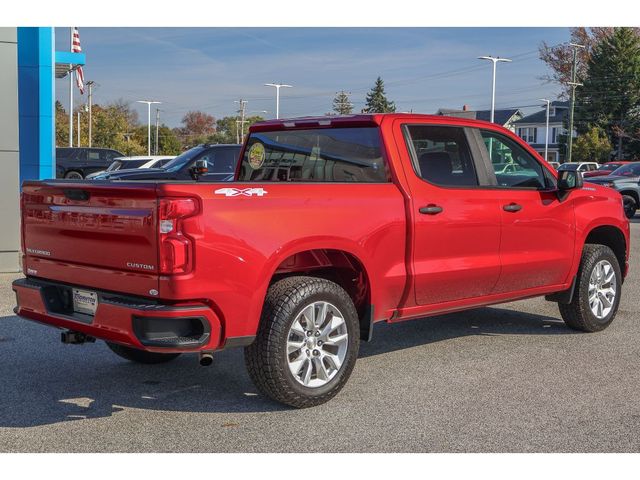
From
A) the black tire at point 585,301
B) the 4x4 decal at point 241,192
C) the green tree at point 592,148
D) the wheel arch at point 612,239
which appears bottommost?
the black tire at point 585,301

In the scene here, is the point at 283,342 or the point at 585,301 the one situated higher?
the point at 283,342

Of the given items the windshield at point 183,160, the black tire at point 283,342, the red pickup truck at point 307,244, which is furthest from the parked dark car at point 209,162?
the black tire at point 283,342

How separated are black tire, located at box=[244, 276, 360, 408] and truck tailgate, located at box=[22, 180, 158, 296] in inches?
30.7

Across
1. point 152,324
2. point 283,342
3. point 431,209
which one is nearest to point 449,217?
point 431,209

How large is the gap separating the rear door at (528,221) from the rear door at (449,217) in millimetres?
134

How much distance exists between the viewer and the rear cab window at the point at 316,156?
19.0 feet

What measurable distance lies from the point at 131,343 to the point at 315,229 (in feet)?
4.32

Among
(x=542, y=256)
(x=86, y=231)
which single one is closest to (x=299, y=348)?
(x=86, y=231)

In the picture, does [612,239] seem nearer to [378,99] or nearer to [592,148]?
[592,148]

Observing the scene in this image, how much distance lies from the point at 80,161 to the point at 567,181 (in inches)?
1166

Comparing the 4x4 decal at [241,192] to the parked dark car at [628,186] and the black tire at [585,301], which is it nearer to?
the black tire at [585,301]

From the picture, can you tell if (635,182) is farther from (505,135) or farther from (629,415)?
(629,415)

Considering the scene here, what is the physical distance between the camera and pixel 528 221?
257 inches

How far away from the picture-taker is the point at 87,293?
15.9 feet
